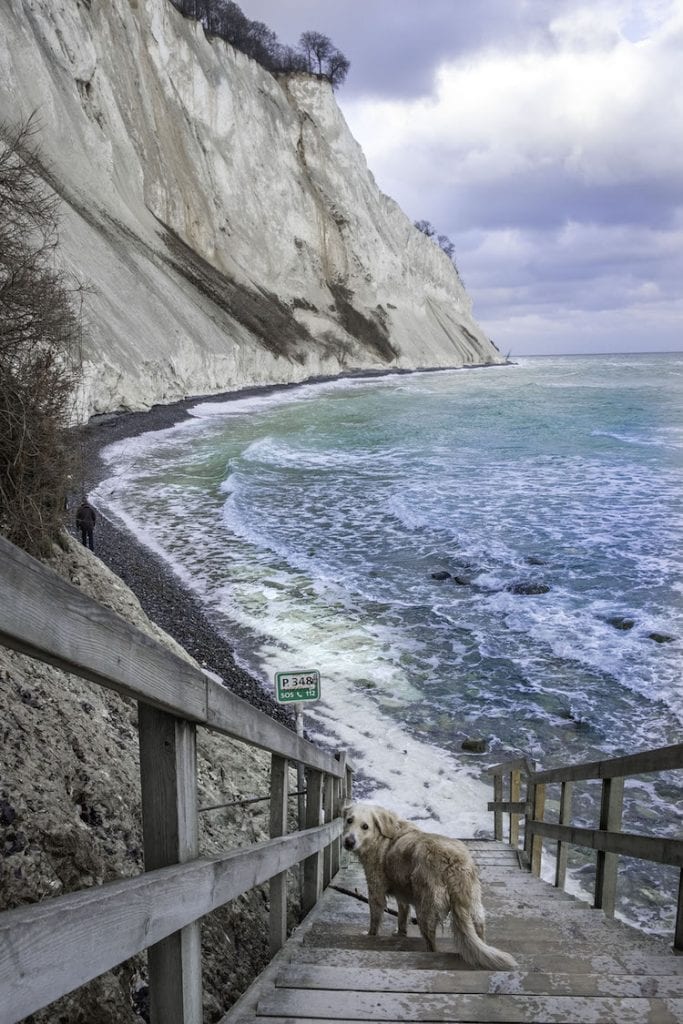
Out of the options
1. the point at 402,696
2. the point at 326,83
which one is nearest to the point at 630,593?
the point at 402,696

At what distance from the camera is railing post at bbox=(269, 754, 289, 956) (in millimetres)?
3064

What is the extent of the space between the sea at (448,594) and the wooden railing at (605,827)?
175 cm

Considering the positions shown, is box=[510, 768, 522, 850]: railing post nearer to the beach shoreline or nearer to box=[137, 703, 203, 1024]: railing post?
the beach shoreline

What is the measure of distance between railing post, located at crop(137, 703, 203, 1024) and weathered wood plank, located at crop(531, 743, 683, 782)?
5.81 ft

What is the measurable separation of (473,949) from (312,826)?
4.04 feet

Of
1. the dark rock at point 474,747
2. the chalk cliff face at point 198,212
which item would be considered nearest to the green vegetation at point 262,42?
the chalk cliff face at point 198,212

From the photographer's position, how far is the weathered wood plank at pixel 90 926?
1.13 metres

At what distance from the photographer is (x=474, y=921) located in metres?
3.31

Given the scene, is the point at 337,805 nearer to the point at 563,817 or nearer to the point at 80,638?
the point at 563,817

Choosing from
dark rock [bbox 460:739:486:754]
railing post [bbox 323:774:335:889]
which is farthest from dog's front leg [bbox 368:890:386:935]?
dark rock [bbox 460:739:486:754]

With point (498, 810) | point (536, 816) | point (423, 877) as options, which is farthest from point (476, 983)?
point (498, 810)

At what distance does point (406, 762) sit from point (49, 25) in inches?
2091

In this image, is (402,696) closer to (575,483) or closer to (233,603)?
(233,603)

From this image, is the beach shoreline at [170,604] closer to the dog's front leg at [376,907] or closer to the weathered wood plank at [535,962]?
the dog's front leg at [376,907]
